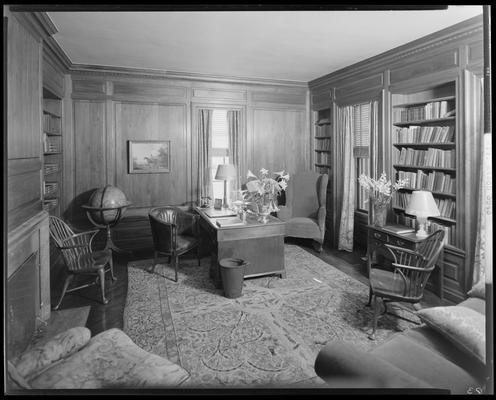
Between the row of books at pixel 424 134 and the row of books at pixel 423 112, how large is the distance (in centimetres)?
12

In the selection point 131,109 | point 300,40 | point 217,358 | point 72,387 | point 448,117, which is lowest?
point 217,358

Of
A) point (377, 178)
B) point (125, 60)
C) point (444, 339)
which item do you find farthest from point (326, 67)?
point (444, 339)

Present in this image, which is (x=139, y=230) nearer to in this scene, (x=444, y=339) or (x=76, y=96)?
(x=76, y=96)

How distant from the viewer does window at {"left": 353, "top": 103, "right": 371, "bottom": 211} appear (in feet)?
17.4

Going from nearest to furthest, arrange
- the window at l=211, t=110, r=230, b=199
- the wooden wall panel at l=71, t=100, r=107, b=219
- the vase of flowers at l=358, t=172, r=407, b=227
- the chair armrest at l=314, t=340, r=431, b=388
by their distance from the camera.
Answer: the chair armrest at l=314, t=340, r=431, b=388
the vase of flowers at l=358, t=172, r=407, b=227
the wooden wall panel at l=71, t=100, r=107, b=219
the window at l=211, t=110, r=230, b=199

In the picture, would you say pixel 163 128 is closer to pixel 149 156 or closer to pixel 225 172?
pixel 149 156

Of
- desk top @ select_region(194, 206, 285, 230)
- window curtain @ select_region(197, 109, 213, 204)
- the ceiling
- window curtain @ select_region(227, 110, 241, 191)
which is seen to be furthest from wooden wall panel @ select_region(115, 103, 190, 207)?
desk top @ select_region(194, 206, 285, 230)

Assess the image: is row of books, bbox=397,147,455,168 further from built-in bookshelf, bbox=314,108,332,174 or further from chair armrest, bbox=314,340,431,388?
chair armrest, bbox=314,340,431,388

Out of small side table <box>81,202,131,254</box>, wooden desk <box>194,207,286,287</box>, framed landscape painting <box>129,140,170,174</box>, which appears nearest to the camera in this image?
wooden desk <box>194,207,286,287</box>

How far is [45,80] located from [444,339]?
4.67m

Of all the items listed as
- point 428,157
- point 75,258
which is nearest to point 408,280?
point 428,157

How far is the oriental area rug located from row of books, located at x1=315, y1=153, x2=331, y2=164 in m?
2.46

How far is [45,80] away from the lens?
405 centimetres

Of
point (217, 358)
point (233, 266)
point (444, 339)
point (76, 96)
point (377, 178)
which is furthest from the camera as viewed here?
point (76, 96)
